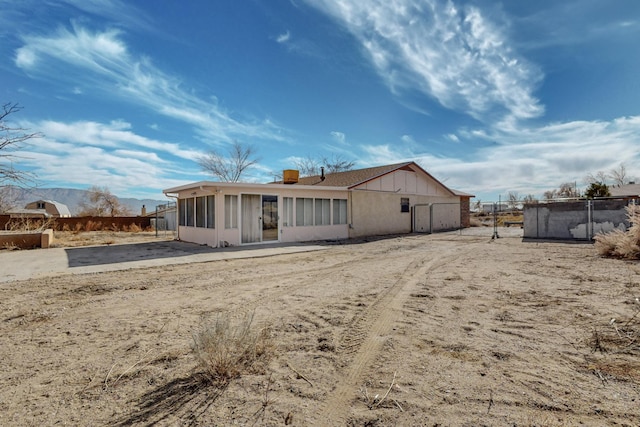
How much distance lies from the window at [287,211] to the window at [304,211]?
0.34 metres

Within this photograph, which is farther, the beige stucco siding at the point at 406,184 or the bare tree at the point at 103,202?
the bare tree at the point at 103,202

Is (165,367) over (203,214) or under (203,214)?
under

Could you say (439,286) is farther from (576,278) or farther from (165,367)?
(165,367)

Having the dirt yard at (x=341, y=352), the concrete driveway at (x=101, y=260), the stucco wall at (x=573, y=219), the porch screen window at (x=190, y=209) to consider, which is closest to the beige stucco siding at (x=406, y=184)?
the stucco wall at (x=573, y=219)

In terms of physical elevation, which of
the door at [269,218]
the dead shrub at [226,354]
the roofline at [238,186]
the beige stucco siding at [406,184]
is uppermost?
the beige stucco siding at [406,184]

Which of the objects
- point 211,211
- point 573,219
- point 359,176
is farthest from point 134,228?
point 573,219

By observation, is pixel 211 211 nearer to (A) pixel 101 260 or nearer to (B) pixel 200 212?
(B) pixel 200 212

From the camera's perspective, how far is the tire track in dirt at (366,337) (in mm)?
2252

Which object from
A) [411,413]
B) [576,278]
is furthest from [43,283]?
[576,278]

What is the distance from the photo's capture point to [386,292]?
5418 millimetres

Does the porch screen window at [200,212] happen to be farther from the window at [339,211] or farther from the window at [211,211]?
the window at [339,211]

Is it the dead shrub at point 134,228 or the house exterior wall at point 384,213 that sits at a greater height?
the house exterior wall at point 384,213

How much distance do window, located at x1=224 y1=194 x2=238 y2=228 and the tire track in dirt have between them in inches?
298

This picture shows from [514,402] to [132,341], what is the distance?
364 cm
